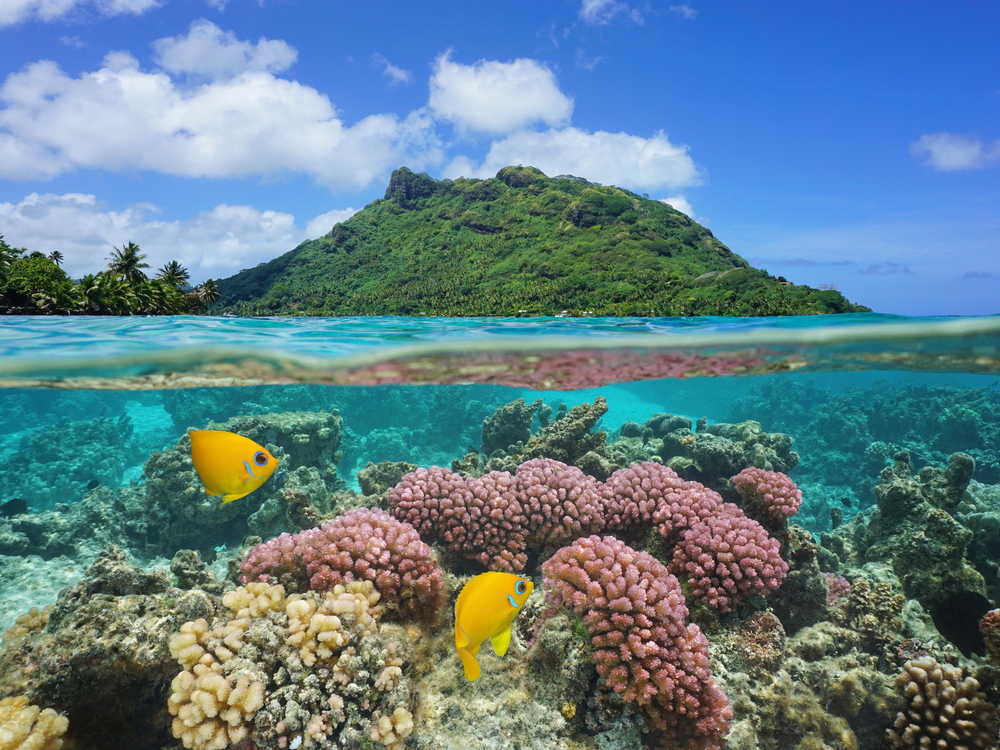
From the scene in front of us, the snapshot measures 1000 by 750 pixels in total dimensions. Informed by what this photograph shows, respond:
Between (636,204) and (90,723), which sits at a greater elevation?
(636,204)

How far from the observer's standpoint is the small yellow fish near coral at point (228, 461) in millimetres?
2969

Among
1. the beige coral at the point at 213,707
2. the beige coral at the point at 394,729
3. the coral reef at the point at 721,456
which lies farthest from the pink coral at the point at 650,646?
the coral reef at the point at 721,456

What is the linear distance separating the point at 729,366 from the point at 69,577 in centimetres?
1441

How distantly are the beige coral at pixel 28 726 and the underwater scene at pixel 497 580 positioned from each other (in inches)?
0.6

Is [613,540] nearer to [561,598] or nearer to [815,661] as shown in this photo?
[561,598]

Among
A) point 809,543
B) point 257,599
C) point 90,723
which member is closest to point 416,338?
point 257,599

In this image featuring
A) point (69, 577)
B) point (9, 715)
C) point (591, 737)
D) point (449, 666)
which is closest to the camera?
point (9, 715)

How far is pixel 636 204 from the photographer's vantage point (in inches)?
2328

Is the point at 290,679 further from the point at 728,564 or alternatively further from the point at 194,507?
the point at 194,507

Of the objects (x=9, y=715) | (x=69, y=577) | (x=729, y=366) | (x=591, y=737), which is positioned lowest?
(x=69, y=577)

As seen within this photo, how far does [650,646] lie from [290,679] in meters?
3.18

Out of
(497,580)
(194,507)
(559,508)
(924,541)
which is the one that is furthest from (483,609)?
(194,507)

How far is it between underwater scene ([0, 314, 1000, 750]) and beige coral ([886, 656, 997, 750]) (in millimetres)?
25

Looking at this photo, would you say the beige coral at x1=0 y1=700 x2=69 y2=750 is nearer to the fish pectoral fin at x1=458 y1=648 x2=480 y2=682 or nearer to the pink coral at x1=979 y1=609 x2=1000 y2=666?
the fish pectoral fin at x1=458 y1=648 x2=480 y2=682
